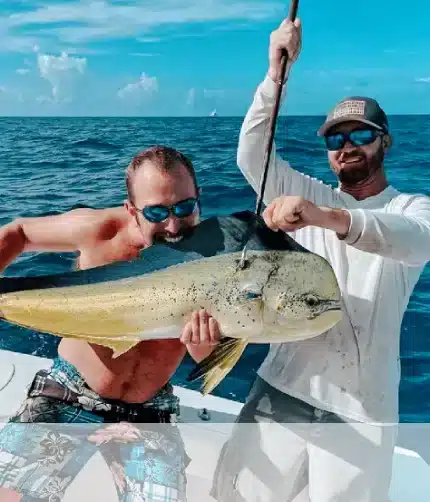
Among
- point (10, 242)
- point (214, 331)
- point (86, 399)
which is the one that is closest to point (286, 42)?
point (214, 331)

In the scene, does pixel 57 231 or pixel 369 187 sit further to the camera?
pixel 57 231

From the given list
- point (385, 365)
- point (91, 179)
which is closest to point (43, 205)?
point (91, 179)

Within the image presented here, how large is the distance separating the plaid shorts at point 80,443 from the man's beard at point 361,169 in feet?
3.33

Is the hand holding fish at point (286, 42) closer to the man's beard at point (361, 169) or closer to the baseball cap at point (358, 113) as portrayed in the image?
the baseball cap at point (358, 113)

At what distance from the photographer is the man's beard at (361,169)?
7.26ft

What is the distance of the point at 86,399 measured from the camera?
91.9 inches

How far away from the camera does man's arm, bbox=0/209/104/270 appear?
7.89ft

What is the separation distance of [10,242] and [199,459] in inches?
53.3

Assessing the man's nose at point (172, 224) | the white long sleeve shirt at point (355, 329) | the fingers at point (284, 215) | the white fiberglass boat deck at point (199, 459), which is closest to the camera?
the fingers at point (284, 215)

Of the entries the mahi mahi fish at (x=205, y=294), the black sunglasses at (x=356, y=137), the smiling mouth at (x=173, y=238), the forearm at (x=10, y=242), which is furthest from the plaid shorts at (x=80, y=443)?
the black sunglasses at (x=356, y=137)

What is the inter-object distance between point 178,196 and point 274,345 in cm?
67

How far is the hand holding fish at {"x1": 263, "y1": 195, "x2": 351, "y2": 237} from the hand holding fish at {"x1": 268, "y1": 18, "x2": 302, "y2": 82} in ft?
1.72

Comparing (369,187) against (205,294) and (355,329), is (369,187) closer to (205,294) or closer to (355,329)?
(355,329)

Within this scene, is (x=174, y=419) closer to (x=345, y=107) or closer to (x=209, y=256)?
(x=209, y=256)
